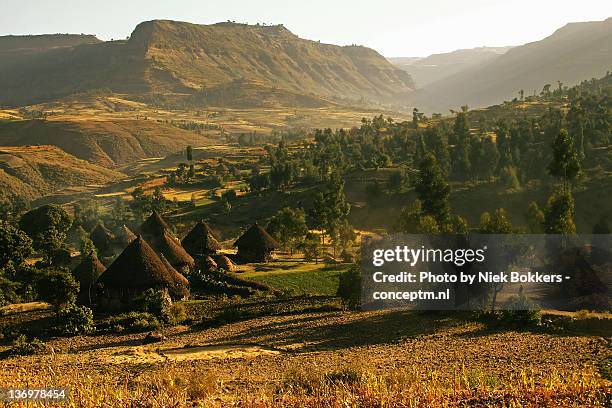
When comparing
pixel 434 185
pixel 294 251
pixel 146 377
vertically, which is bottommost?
pixel 294 251

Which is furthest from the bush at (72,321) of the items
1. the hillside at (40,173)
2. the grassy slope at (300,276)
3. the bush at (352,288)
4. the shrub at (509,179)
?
the hillside at (40,173)

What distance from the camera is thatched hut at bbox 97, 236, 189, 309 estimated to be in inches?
1569

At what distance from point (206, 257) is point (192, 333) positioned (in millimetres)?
19719

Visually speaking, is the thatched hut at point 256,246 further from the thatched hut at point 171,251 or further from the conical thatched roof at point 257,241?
the thatched hut at point 171,251

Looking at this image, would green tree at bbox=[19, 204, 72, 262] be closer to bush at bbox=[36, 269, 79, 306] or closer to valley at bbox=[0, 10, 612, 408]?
valley at bbox=[0, 10, 612, 408]

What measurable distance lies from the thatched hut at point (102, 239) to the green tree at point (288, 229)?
17936mm

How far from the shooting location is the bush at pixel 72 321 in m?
33.8

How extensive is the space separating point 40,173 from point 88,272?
104107mm

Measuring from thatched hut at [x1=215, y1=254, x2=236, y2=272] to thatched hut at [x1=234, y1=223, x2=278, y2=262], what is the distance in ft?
12.9

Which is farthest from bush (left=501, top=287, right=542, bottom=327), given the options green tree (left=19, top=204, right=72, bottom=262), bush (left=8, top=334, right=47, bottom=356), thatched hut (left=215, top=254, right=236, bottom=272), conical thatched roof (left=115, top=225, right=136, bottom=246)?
green tree (left=19, top=204, right=72, bottom=262)

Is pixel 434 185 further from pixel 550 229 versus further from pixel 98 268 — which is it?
pixel 98 268

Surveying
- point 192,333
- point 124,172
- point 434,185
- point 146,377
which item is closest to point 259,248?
point 434,185

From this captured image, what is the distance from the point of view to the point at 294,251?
69.2 m

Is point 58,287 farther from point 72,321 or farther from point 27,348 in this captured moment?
point 27,348
